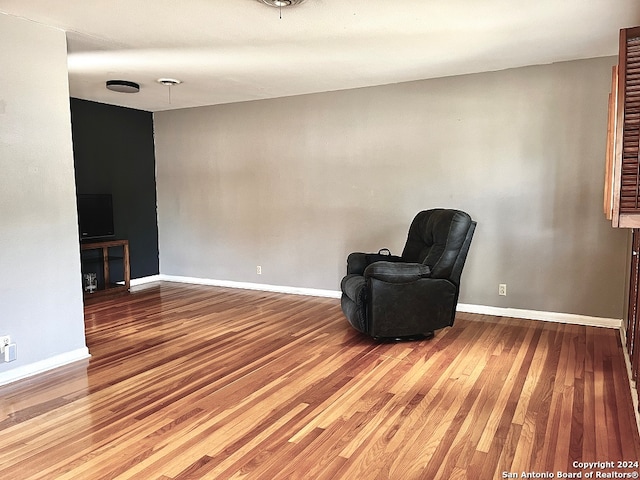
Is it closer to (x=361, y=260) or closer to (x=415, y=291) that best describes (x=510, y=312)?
(x=415, y=291)

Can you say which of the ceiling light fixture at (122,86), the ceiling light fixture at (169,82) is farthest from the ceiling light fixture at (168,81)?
the ceiling light fixture at (122,86)

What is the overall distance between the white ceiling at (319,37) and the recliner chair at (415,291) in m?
1.34

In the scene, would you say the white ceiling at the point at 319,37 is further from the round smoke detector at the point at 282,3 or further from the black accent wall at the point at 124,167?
the black accent wall at the point at 124,167

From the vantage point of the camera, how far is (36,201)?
3.02 meters

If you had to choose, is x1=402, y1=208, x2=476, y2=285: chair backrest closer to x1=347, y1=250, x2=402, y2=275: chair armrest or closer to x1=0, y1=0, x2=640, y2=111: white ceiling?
x1=347, y1=250, x2=402, y2=275: chair armrest

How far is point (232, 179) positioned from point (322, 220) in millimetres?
1359

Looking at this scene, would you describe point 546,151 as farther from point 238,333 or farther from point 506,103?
point 238,333

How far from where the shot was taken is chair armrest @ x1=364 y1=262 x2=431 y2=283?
11.5ft

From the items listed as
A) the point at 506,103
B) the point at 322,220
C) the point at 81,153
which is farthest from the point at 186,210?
the point at 506,103

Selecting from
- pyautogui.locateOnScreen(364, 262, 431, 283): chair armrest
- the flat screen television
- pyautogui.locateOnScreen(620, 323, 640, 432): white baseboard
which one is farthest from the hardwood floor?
the flat screen television

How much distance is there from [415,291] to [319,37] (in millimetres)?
1984

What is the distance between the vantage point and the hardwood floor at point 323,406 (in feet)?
6.60

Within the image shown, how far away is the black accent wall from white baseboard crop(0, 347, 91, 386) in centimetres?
272

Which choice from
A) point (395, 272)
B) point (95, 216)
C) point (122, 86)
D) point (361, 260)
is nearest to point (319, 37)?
point (395, 272)
